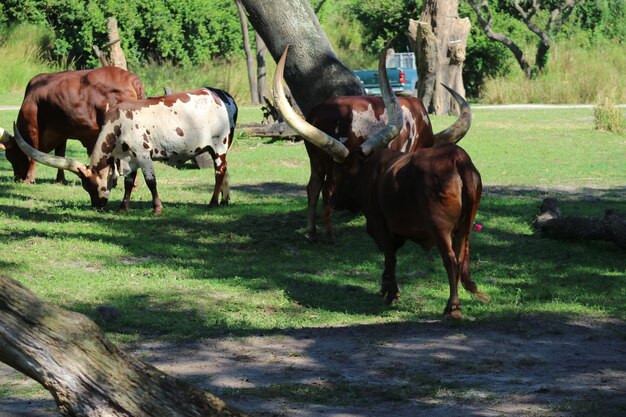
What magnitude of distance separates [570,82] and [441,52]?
8488 millimetres

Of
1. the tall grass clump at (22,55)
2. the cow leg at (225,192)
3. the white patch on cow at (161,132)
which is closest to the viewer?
the white patch on cow at (161,132)

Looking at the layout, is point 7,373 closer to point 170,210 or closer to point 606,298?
point 606,298

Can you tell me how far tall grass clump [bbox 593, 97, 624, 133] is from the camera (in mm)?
24156

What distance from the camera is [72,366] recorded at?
15.2ft

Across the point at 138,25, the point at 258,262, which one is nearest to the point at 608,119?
the point at 258,262

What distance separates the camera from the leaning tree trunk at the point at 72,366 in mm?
4621

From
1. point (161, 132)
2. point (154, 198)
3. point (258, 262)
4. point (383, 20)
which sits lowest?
point (258, 262)

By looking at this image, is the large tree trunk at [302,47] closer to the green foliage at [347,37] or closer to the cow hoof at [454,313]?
the cow hoof at [454,313]

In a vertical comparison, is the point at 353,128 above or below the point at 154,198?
above

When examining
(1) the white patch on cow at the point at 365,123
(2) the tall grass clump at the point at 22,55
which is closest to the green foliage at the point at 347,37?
(2) the tall grass clump at the point at 22,55

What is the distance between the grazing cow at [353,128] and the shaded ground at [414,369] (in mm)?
3595

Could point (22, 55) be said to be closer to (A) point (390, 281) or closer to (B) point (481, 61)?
(B) point (481, 61)

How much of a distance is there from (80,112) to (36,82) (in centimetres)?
108

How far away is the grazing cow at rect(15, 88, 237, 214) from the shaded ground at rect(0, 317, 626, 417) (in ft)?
18.2
